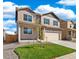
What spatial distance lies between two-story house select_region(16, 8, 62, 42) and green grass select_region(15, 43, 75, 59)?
86mm

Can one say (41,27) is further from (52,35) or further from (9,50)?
(9,50)

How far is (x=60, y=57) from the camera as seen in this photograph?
2006 mm

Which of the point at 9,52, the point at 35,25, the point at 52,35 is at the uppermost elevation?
the point at 35,25

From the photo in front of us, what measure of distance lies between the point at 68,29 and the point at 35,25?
370 millimetres

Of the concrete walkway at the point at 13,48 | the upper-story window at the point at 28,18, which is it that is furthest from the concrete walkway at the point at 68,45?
the upper-story window at the point at 28,18

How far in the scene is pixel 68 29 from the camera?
2096mm

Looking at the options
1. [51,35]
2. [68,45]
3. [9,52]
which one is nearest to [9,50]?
[9,52]

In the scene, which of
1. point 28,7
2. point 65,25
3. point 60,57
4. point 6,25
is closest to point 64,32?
point 65,25

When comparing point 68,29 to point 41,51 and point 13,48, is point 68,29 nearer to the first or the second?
point 41,51

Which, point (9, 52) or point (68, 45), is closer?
point (9, 52)

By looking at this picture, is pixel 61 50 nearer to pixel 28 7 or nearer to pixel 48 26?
pixel 48 26

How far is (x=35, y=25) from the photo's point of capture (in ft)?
6.67

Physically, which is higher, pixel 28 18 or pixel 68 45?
pixel 28 18

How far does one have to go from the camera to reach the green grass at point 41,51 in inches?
78.4
